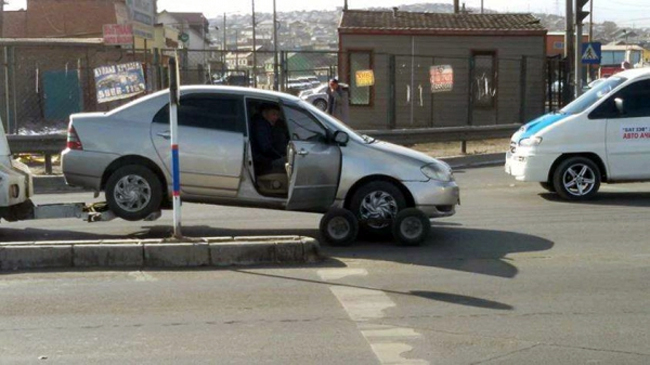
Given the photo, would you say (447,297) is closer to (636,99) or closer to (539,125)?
(539,125)

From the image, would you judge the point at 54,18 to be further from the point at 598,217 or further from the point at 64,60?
the point at 598,217

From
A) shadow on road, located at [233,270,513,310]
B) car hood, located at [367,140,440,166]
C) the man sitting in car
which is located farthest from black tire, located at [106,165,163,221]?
shadow on road, located at [233,270,513,310]

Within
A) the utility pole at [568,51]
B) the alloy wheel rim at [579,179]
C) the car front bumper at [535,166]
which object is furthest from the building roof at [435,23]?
the alloy wheel rim at [579,179]

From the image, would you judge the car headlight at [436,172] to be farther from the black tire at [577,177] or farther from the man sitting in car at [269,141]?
the black tire at [577,177]

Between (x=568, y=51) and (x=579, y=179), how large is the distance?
1248 cm

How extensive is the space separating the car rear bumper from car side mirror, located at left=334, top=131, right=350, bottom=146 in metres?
2.49

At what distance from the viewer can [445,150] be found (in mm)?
22297

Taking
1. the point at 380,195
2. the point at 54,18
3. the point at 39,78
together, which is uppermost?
the point at 54,18

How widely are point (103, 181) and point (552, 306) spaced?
17.5 feet

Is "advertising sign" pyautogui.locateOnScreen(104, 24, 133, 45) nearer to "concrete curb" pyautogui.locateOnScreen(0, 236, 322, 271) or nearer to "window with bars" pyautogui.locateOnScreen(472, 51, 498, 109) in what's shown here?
"window with bars" pyautogui.locateOnScreen(472, 51, 498, 109)

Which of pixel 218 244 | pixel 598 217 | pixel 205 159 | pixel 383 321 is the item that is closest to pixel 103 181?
pixel 205 159

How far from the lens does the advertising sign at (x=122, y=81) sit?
1886 centimetres

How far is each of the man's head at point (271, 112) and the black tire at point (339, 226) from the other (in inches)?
53.6

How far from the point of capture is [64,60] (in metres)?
31.6
